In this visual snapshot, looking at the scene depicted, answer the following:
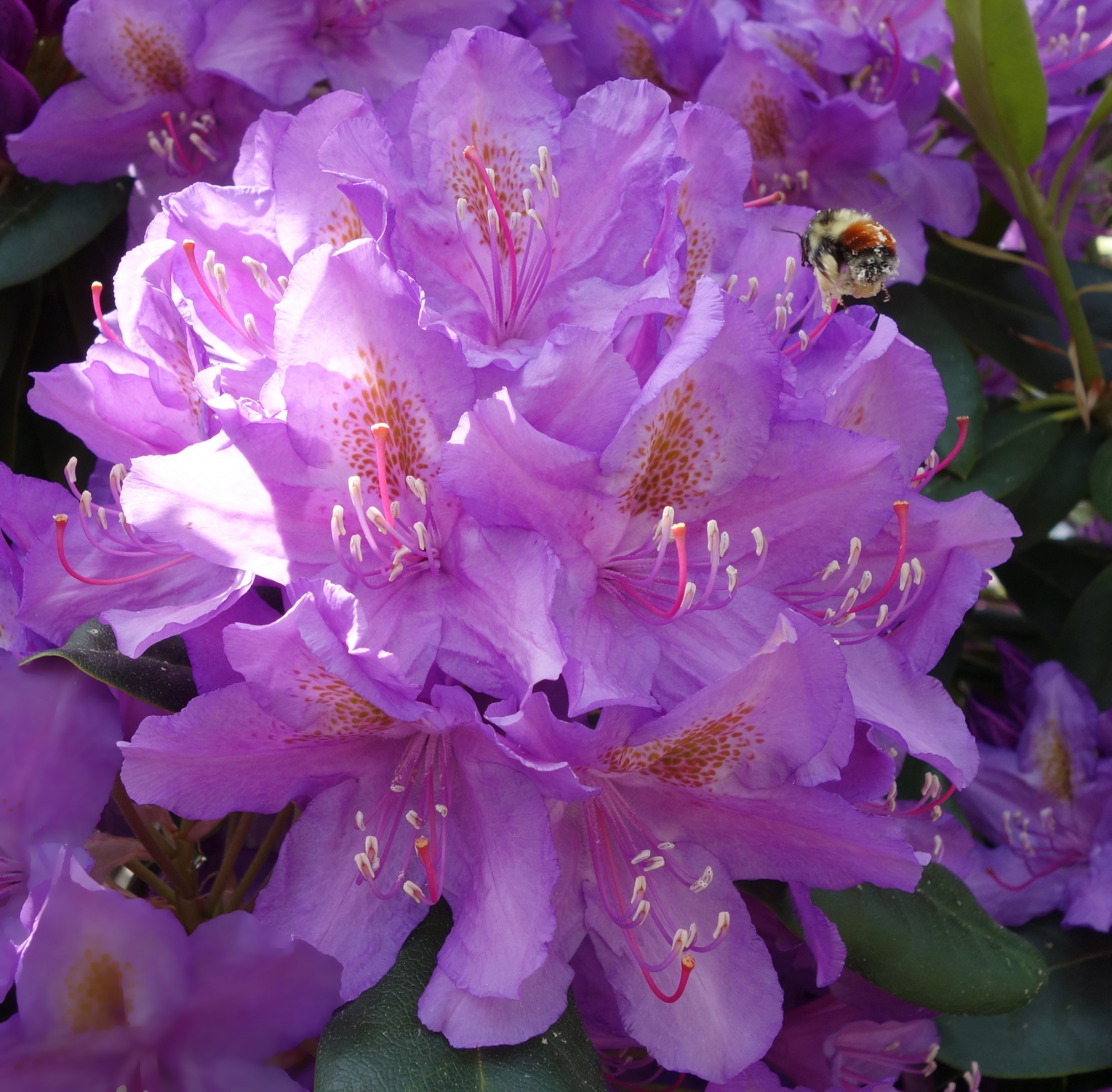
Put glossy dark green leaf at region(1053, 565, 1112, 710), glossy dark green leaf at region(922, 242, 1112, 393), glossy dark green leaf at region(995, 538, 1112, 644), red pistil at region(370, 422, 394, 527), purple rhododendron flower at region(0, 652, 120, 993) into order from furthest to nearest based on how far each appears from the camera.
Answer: glossy dark green leaf at region(995, 538, 1112, 644) → glossy dark green leaf at region(922, 242, 1112, 393) → glossy dark green leaf at region(1053, 565, 1112, 710) → purple rhododendron flower at region(0, 652, 120, 993) → red pistil at region(370, 422, 394, 527)

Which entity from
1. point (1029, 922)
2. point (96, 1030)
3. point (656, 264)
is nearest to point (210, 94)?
point (656, 264)

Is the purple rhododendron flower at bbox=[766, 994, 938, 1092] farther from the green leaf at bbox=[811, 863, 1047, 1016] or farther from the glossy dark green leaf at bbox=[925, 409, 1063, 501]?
the glossy dark green leaf at bbox=[925, 409, 1063, 501]

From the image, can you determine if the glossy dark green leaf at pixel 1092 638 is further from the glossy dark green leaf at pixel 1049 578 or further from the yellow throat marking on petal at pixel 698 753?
the yellow throat marking on petal at pixel 698 753

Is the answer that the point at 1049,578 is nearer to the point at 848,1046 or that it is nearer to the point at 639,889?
the point at 848,1046

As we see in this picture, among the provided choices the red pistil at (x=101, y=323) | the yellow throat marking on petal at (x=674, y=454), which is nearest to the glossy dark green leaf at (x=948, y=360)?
the yellow throat marking on petal at (x=674, y=454)

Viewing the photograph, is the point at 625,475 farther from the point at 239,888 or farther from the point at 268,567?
the point at 239,888

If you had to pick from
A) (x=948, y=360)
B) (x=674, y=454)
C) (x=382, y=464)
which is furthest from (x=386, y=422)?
(x=948, y=360)

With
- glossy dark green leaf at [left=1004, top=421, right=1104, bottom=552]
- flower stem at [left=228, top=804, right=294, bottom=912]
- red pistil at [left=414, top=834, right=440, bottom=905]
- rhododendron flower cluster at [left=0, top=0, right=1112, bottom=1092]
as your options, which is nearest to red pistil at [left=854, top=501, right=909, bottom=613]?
rhododendron flower cluster at [left=0, top=0, right=1112, bottom=1092]
